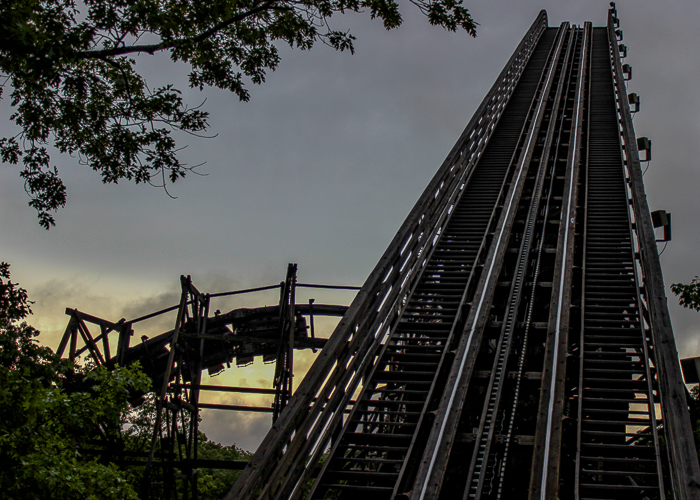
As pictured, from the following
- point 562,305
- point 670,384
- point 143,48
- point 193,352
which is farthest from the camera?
point 193,352

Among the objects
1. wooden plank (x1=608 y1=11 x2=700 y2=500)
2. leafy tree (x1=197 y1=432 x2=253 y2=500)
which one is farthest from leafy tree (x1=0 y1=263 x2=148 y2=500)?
leafy tree (x1=197 y1=432 x2=253 y2=500)

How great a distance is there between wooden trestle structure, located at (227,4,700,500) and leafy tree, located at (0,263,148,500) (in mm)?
2734

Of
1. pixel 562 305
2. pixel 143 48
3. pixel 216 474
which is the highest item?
pixel 143 48

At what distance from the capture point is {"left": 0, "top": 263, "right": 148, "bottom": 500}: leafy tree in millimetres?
7531

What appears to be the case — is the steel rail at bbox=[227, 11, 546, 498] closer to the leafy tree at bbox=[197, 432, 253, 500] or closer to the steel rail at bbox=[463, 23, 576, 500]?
the steel rail at bbox=[463, 23, 576, 500]

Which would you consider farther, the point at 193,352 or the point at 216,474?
the point at 216,474

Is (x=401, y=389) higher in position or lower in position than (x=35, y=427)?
higher

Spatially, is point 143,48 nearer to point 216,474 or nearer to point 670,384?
point 670,384

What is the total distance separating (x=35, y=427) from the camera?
8.04m

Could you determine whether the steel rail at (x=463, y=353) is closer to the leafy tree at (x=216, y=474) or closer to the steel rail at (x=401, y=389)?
the steel rail at (x=401, y=389)

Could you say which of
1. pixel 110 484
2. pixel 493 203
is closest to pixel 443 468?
pixel 110 484

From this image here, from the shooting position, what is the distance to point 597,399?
7.11 m

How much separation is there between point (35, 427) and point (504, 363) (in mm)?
5867

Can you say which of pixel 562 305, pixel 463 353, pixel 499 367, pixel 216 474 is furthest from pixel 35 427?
pixel 216 474
